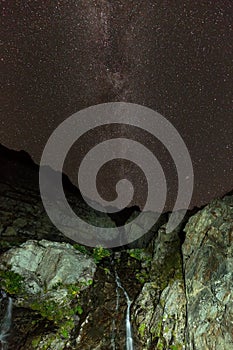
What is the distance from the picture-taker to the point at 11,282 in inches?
267

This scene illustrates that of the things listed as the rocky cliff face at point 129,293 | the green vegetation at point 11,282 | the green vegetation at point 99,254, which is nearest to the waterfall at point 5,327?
the rocky cliff face at point 129,293

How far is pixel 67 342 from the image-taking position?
5.35 meters

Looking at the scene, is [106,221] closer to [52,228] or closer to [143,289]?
[52,228]

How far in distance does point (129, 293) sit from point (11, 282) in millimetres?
2625

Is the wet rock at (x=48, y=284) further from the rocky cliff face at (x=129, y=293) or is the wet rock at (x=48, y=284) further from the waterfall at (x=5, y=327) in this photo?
the waterfall at (x=5, y=327)

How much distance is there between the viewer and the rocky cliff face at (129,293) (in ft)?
15.8

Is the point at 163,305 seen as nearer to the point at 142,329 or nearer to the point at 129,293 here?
the point at 142,329

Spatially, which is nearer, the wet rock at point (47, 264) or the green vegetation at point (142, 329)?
the green vegetation at point (142, 329)

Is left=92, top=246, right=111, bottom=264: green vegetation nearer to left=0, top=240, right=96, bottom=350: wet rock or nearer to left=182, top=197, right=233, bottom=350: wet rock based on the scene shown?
left=0, top=240, right=96, bottom=350: wet rock

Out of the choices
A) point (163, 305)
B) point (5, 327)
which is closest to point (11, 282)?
point (5, 327)

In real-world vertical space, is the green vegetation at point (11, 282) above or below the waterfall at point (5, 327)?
above

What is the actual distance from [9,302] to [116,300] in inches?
83.2

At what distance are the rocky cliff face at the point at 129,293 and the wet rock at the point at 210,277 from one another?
0.01m

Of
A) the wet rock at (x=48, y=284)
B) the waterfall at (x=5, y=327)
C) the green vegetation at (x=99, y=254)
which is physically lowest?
the waterfall at (x=5, y=327)
